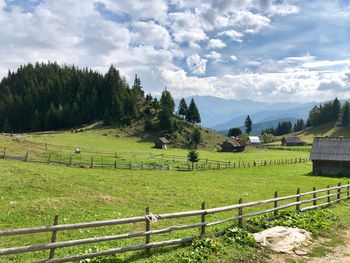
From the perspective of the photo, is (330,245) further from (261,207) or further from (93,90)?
(93,90)

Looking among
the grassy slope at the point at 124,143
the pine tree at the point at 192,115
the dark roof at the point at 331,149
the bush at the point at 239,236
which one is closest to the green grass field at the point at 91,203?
the bush at the point at 239,236

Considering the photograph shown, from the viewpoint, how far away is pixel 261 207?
1065 inches

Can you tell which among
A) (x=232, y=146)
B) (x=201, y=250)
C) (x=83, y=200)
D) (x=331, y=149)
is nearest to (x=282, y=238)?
(x=201, y=250)

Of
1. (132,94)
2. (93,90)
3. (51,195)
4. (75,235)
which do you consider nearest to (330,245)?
(75,235)

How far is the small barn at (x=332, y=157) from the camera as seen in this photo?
61719 mm

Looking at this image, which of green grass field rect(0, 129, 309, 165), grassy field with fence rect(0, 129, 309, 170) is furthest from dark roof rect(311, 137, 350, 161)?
green grass field rect(0, 129, 309, 165)

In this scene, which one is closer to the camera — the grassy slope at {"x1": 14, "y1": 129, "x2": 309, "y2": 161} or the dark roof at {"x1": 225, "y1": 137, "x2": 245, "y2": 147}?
the grassy slope at {"x1": 14, "y1": 129, "x2": 309, "y2": 161}

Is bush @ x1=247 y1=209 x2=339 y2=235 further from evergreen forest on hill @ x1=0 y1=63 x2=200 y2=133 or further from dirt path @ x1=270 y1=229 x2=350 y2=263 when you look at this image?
evergreen forest on hill @ x1=0 y1=63 x2=200 y2=133

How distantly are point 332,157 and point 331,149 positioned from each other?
6.82 feet

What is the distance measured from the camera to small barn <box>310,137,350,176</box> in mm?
61719

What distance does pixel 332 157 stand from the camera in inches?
2458

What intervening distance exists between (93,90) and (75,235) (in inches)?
6150

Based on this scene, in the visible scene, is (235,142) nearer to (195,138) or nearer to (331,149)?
(195,138)

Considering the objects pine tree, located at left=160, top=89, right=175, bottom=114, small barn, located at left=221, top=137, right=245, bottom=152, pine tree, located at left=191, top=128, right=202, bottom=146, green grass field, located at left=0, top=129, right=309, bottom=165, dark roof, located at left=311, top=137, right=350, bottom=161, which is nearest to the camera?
dark roof, located at left=311, top=137, right=350, bottom=161
